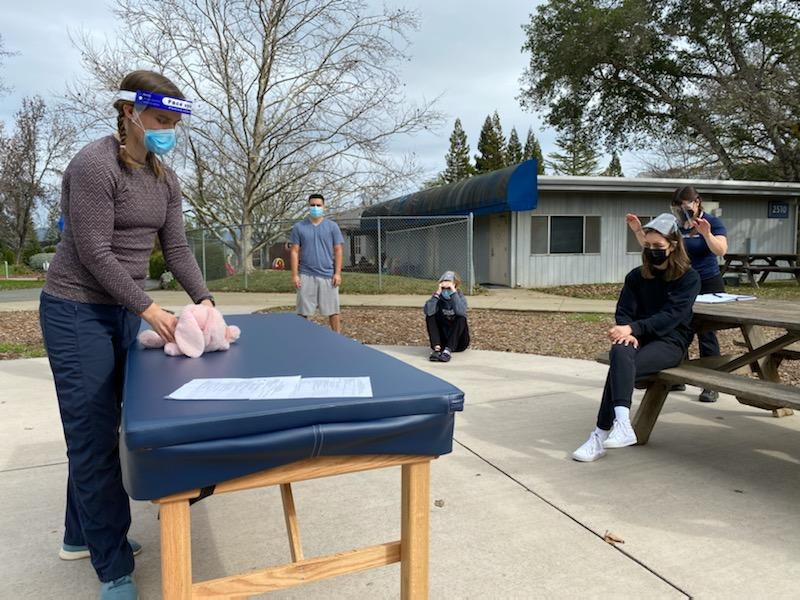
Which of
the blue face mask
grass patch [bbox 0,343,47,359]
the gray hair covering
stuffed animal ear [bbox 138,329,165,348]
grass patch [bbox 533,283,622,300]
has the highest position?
the blue face mask

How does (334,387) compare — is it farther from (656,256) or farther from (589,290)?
(589,290)

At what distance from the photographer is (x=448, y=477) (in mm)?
3484

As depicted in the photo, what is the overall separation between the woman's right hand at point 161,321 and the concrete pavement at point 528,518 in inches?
40.2

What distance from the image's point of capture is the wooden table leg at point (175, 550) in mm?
1525

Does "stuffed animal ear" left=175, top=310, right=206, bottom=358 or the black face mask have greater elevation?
the black face mask

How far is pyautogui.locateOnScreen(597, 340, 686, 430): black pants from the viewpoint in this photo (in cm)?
359

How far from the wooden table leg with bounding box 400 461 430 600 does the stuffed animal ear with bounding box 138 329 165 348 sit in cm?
125

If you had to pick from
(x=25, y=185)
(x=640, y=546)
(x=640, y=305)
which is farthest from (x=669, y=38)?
(x=25, y=185)

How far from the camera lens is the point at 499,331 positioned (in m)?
9.34

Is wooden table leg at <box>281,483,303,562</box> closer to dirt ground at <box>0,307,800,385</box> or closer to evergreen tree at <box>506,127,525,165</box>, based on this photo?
dirt ground at <box>0,307,800,385</box>

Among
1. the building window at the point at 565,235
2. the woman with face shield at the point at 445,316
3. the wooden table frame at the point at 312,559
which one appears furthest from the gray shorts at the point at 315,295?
the building window at the point at 565,235

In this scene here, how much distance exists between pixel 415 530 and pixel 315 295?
5.36m

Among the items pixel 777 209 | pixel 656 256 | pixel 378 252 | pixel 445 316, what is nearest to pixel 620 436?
pixel 656 256

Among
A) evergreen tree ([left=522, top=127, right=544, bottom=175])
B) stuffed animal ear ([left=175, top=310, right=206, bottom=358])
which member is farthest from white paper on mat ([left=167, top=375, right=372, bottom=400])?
evergreen tree ([left=522, top=127, right=544, bottom=175])
